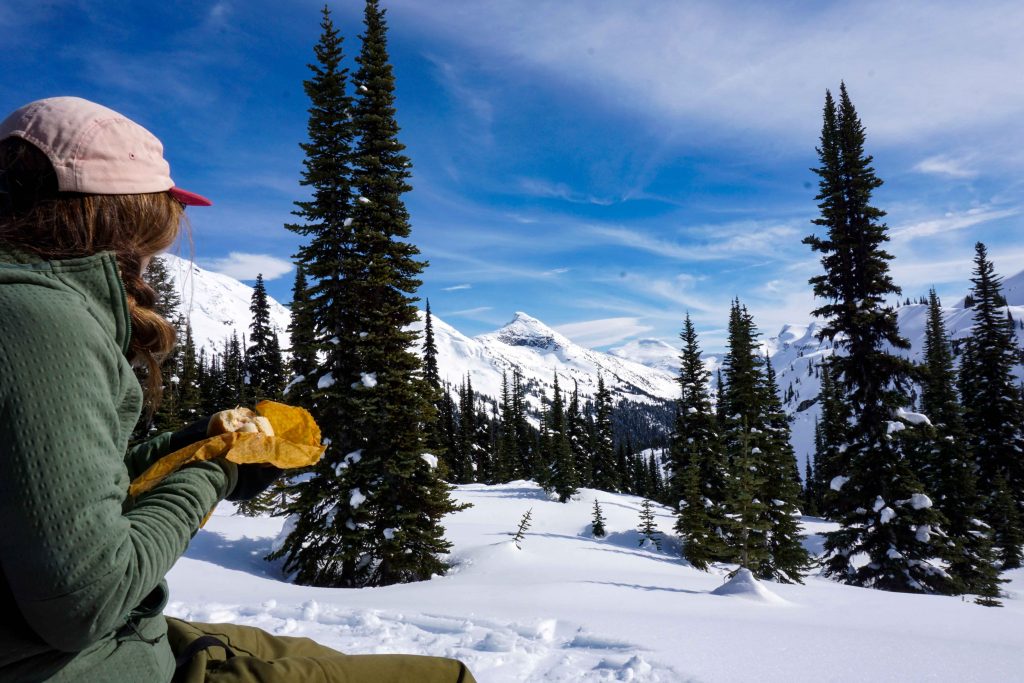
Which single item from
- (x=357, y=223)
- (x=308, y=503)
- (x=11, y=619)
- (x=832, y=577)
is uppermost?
(x=357, y=223)

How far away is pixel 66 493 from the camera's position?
1188mm

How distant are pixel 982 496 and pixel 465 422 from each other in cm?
4383

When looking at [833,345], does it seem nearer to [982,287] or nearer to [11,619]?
[982,287]

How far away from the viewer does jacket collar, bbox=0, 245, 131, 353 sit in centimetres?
135

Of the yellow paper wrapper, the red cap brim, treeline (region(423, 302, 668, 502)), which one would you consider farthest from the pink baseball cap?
treeline (region(423, 302, 668, 502))

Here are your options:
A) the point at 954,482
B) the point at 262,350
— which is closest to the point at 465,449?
the point at 262,350

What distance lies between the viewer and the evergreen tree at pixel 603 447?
54.0 m

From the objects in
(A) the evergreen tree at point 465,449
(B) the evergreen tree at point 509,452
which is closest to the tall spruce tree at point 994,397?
(B) the evergreen tree at point 509,452

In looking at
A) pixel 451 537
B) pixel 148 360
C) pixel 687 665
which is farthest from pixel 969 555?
pixel 148 360

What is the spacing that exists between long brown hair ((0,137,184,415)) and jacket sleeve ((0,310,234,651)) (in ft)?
1.24

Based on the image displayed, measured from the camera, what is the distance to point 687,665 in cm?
475

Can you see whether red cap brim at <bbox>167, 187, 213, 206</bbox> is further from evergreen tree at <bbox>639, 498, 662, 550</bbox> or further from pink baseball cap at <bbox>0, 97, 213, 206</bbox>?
evergreen tree at <bbox>639, 498, 662, 550</bbox>

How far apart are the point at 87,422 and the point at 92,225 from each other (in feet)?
2.17

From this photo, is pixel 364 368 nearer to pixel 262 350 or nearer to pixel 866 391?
pixel 866 391
